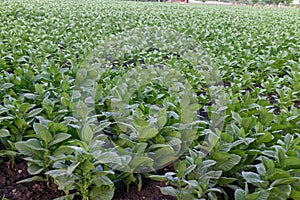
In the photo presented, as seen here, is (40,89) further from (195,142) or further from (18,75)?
(195,142)

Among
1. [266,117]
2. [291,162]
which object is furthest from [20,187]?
[266,117]

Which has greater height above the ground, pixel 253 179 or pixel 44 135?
pixel 44 135

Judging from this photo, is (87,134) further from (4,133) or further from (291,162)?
(291,162)

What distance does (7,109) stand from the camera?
182 centimetres

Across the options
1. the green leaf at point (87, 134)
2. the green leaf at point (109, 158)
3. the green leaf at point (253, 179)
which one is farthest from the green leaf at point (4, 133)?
the green leaf at point (253, 179)

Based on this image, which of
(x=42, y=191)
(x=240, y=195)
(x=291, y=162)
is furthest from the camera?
(x=42, y=191)

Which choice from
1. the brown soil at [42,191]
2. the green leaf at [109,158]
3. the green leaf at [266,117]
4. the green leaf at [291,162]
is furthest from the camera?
the green leaf at [266,117]

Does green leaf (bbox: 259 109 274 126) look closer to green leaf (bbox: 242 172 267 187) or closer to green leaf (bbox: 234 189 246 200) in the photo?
green leaf (bbox: 242 172 267 187)

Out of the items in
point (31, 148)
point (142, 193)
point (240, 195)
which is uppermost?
point (31, 148)

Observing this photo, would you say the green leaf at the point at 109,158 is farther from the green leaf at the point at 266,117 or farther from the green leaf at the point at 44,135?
the green leaf at the point at 266,117

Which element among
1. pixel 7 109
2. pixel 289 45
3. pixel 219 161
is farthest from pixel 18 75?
pixel 289 45

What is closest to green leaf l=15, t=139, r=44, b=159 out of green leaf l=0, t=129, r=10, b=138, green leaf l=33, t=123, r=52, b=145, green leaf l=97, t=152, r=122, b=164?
green leaf l=33, t=123, r=52, b=145

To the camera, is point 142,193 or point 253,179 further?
point 142,193

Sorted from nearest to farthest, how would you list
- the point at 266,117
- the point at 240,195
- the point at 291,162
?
the point at 240,195, the point at 291,162, the point at 266,117
